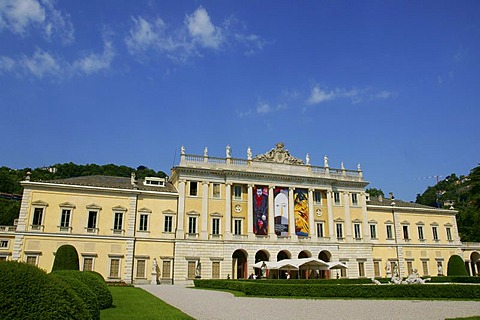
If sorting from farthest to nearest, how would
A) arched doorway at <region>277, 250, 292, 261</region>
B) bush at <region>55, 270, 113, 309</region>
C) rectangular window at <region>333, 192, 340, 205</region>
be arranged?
rectangular window at <region>333, 192, 340, 205</region>, arched doorway at <region>277, 250, 292, 261</region>, bush at <region>55, 270, 113, 309</region>

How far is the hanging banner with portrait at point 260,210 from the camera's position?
148 ft

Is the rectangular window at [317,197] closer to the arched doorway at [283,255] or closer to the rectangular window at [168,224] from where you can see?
the arched doorway at [283,255]

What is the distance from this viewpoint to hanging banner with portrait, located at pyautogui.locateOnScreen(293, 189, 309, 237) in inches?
1843

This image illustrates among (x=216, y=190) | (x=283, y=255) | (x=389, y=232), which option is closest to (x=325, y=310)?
(x=216, y=190)

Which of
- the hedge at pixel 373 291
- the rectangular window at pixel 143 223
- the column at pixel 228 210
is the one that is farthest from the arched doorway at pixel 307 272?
the hedge at pixel 373 291

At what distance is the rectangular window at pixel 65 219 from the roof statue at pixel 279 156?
22369mm

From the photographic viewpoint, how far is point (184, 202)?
43.2 m

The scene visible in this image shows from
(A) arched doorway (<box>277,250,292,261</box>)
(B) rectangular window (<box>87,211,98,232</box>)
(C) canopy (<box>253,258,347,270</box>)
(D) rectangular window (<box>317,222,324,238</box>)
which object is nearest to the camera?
(C) canopy (<box>253,258,347,270</box>)

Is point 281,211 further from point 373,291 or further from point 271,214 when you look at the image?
point 373,291

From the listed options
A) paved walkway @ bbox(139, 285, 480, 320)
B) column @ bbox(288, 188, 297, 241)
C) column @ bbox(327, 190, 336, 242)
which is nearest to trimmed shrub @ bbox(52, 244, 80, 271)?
paved walkway @ bbox(139, 285, 480, 320)

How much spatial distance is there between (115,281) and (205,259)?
31.5 ft

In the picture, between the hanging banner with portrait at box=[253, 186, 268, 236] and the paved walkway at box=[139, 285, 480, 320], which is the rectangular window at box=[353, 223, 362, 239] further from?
the paved walkway at box=[139, 285, 480, 320]

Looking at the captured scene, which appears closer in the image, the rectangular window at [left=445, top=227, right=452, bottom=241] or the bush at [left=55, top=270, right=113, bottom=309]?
the bush at [left=55, top=270, right=113, bottom=309]

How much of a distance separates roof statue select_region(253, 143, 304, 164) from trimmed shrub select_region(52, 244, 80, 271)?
24.7 meters
